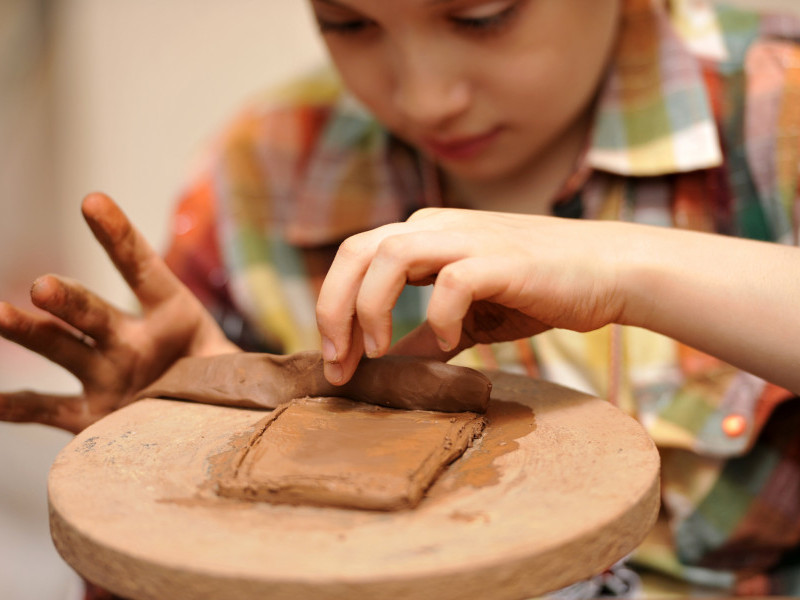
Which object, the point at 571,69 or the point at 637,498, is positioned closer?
the point at 637,498

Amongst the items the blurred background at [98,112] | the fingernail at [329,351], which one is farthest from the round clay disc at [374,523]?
the blurred background at [98,112]

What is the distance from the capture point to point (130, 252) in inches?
35.6

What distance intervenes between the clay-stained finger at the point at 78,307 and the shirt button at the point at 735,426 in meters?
0.75

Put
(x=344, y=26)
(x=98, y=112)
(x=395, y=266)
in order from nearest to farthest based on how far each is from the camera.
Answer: (x=395, y=266), (x=344, y=26), (x=98, y=112)

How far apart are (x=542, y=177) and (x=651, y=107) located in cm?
18

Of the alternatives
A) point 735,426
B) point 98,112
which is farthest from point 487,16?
point 98,112

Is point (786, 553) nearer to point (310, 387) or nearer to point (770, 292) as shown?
point (770, 292)

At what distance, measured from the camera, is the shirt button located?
105 cm

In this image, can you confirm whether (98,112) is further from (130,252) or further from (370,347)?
(370,347)

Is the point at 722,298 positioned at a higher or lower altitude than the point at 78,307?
lower

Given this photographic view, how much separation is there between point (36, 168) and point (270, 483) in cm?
175

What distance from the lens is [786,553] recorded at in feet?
3.75

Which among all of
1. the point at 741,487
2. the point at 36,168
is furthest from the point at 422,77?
the point at 36,168

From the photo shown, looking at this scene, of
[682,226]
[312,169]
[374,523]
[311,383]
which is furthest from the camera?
[312,169]
